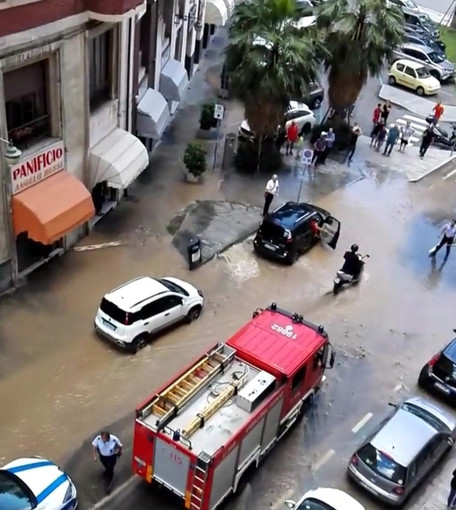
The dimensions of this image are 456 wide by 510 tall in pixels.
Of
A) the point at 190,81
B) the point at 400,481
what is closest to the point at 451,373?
Answer: the point at 400,481

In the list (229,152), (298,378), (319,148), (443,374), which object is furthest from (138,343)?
(319,148)

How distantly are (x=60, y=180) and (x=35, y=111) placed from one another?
220cm

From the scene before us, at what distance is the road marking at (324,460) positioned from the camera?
17.3m

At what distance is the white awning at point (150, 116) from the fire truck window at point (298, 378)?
14644mm

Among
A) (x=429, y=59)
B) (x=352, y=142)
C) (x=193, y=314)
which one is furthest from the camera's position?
(x=429, y=59)

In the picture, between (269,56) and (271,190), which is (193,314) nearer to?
(271,190)

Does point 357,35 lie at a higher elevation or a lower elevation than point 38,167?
higher

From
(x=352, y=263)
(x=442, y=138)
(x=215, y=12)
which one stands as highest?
(x=215, y=12)

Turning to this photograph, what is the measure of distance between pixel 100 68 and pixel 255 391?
1363cm

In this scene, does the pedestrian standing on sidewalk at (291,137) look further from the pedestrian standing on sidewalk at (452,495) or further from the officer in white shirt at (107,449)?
the officer in white shirt at (107,449)

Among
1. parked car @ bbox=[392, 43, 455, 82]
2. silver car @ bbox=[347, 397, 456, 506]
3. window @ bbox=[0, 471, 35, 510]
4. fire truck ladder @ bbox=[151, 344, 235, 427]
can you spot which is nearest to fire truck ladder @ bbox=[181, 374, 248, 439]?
fire truck ladder @ bbox=[151, 344, 235, 427]

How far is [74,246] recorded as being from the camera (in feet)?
79.1

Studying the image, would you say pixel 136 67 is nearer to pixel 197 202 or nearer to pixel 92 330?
pixel 197 202

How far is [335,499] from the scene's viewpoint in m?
15.0
